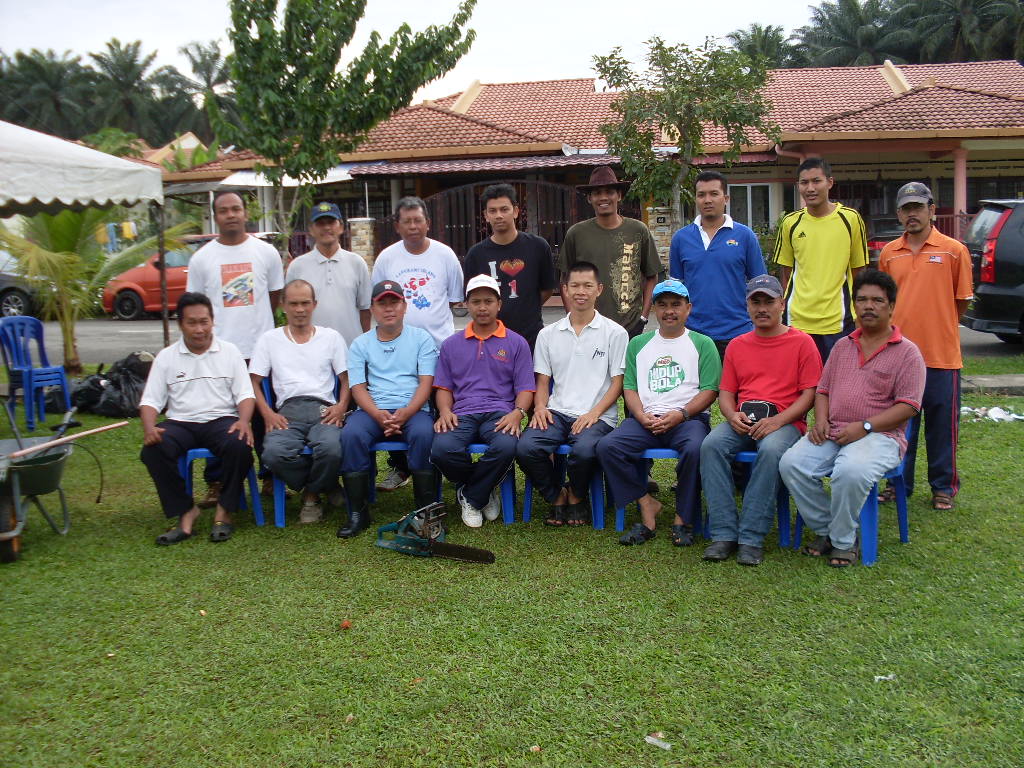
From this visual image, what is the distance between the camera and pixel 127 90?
183 ft

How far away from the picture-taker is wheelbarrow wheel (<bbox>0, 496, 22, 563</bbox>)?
487 cm

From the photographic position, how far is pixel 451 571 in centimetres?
467

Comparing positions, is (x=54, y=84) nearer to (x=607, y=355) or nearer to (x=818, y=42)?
(x=818, y=42)

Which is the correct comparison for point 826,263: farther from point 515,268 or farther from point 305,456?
point 305,456

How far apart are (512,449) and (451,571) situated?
915mm

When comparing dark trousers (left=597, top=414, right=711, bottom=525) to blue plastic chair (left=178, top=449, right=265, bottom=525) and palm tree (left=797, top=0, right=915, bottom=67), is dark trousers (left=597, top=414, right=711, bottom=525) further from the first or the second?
palm tree (left=797, top=0, right=915, bottom=67)

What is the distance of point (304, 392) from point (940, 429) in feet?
12.6

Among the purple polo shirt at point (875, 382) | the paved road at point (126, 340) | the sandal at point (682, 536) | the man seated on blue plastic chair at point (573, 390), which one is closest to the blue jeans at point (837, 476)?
the purple polo shirt at point (875, 382)

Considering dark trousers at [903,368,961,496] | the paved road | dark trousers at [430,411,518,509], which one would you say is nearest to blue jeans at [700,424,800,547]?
dark trousers at [903,368,961,496]

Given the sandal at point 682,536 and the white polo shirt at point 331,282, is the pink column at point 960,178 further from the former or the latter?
the sandal at point 682,536

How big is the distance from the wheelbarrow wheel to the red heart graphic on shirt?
10.3 ft

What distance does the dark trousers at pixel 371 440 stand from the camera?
5.44 meters

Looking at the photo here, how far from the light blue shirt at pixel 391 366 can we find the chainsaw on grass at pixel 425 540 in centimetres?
92

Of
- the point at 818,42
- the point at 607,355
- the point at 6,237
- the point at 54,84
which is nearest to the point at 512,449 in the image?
the point at 607,355
